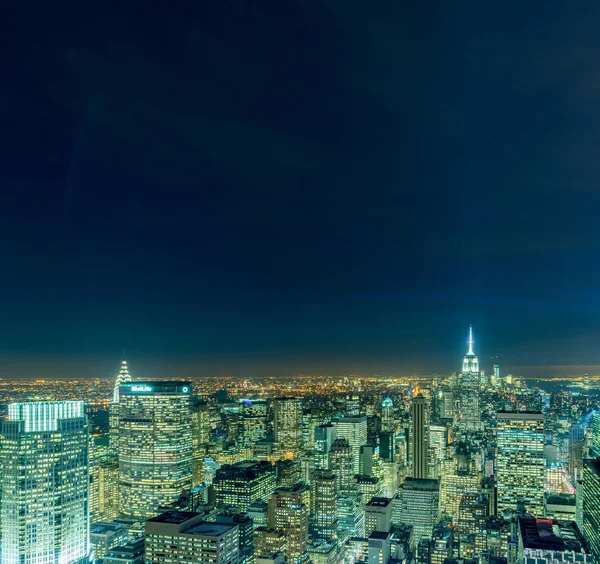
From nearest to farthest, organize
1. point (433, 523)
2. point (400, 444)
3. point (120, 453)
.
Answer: point (433, 523) < point (120, 453) < point (400, 444)

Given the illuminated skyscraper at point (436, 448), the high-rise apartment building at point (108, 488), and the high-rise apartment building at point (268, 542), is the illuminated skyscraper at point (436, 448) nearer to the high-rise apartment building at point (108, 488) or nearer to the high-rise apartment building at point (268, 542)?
the high-rise apartment building at point (268, 542)

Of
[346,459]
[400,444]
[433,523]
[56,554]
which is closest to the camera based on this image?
[56,554]

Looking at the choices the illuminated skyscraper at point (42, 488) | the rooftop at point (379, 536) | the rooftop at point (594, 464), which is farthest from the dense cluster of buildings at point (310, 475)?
the rooftop at point (379, 536)

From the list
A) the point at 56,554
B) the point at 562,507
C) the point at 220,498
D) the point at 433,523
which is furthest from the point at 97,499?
the point at 562,507

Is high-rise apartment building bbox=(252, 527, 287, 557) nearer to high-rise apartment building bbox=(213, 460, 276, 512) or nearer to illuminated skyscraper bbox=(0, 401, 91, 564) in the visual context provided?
high-rise apartment building bbox=(213, 460, 276, 512)

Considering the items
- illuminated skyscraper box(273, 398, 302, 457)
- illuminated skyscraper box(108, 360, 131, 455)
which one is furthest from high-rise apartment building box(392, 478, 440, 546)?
illuminated skyscraper box(108, 360, 131, 455)

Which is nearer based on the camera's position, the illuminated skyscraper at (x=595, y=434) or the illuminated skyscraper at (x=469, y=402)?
the illuminated skyscraper at (x=595, y=434)

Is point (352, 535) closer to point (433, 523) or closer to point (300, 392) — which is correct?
point (433, 523)
